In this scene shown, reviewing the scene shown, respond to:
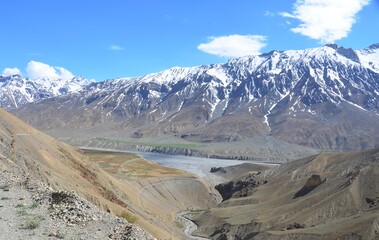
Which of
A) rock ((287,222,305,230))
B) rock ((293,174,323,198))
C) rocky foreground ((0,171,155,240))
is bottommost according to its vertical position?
rock ((287,222,305,230))

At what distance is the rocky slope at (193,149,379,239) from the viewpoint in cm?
5491

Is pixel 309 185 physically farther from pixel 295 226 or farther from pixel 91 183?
pixel 91 183

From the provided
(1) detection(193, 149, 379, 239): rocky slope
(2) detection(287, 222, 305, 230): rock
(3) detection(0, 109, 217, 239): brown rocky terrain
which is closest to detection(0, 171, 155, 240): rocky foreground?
(3) detection(0, 109, 217, 239): brown rocky terrain

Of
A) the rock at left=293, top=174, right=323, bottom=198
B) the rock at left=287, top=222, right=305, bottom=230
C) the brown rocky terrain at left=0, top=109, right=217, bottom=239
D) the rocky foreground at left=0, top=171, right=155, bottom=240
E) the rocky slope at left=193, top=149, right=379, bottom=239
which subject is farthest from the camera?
the rock at left=293, top=174, right=323, bottom=198

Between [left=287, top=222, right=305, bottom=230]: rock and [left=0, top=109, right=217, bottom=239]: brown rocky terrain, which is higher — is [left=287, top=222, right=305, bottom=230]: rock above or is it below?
below

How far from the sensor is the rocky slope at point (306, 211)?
54.9 meters

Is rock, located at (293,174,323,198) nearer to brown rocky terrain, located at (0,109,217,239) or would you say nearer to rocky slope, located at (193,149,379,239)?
rocky slope, located at (193,149,379,239)

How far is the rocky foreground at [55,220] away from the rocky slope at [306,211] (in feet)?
126

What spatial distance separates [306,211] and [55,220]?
5411 centimetres

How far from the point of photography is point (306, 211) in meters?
67.1

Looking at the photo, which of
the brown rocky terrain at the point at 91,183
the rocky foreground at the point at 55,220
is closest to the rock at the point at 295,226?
the brown rocky terrain at the point at 91,183

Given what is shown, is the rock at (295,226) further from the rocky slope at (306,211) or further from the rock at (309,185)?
the rock at (309,185)

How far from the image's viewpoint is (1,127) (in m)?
56.2

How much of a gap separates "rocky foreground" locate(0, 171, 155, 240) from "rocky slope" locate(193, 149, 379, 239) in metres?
38.3
